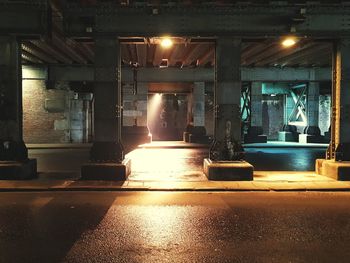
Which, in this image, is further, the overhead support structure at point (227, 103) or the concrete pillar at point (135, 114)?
the concrete pillar at point (135, 114)

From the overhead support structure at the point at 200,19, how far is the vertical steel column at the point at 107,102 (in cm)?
54

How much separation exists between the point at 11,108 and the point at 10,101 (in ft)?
0.67

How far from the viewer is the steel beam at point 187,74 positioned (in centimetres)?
2438

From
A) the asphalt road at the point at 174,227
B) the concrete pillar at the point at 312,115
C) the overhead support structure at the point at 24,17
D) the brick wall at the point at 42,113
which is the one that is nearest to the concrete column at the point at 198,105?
the concrete pillar at the point at 312,115

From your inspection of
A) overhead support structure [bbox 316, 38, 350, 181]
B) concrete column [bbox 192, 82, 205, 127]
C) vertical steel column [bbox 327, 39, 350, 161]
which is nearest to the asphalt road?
overhead support structure [bbox 316, 38, 350, 181]

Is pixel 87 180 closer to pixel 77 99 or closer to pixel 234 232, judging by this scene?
pixel 234 232

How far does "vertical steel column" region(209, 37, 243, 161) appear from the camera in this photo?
460 inches

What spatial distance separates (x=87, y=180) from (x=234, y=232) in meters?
5.91

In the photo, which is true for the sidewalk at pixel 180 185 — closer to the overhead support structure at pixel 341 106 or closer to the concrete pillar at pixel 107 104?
the overhead support structure at pixel 341 106

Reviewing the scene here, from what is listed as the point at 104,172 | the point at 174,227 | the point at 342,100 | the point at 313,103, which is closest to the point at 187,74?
the point at 313,103

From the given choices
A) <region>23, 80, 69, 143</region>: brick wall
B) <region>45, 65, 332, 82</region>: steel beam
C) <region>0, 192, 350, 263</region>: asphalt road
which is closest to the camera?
<region>0, 192, 350, 263</region>: asphalt road

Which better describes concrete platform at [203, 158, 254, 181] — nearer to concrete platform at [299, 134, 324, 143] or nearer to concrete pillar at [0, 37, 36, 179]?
concrete pillar at [0, 37, 36, 179]

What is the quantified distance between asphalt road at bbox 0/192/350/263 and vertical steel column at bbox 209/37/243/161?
7.19 ft

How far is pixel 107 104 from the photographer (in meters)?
11.8
